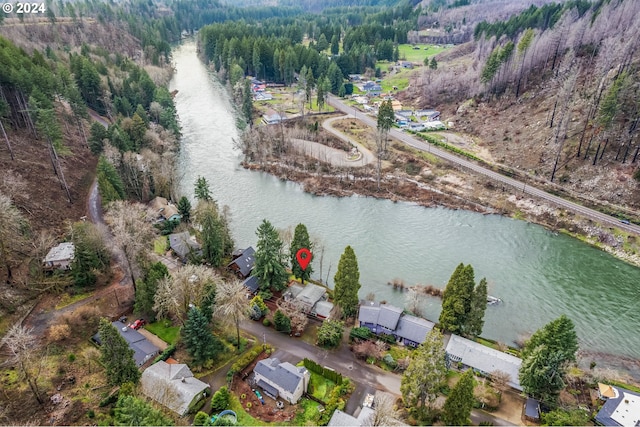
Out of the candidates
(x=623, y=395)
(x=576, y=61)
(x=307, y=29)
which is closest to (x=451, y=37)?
(x=307, y=29)

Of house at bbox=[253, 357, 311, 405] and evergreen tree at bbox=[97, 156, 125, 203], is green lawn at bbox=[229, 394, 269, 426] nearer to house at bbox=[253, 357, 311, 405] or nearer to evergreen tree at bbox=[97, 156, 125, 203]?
Result: house at bbox=[253, 357, 311, 405]

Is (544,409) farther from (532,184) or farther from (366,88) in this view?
(366,88)

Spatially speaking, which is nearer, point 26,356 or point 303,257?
point 26,356

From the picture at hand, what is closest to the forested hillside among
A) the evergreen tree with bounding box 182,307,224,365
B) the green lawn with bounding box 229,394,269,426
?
the green lawn with bounding box 229,394,269,426

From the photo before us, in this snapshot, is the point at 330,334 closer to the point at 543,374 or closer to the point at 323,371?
the point at 323,371

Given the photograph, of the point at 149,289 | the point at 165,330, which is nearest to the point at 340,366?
the point at 165,330
